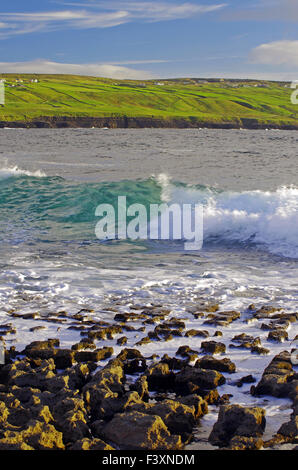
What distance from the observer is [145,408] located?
607 centimetres

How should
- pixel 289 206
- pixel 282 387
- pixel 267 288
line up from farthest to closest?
pixel 289 206
pixel 267 288
pixel 282 387

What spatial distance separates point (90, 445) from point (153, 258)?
10260mm

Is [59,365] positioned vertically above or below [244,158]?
below

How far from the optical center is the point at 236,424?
5.80m

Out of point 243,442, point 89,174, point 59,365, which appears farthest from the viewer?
point 89,174

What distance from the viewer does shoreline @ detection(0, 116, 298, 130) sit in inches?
4481

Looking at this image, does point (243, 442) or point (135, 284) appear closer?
point (243, 442)

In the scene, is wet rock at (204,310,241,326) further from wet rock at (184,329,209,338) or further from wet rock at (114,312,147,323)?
wet rock at (114,312,147,323)

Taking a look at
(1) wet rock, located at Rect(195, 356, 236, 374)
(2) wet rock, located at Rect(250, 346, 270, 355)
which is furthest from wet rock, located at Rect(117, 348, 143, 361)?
(2) wet rock, located at Rect(250, 346, 270, 355)

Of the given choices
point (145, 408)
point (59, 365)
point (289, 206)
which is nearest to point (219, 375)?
point (145, 408)

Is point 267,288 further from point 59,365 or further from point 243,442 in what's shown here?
point 243,442

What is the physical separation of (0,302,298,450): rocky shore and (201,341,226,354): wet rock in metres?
0.02

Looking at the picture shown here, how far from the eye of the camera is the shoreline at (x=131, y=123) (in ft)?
373

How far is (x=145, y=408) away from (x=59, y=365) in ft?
6.41
